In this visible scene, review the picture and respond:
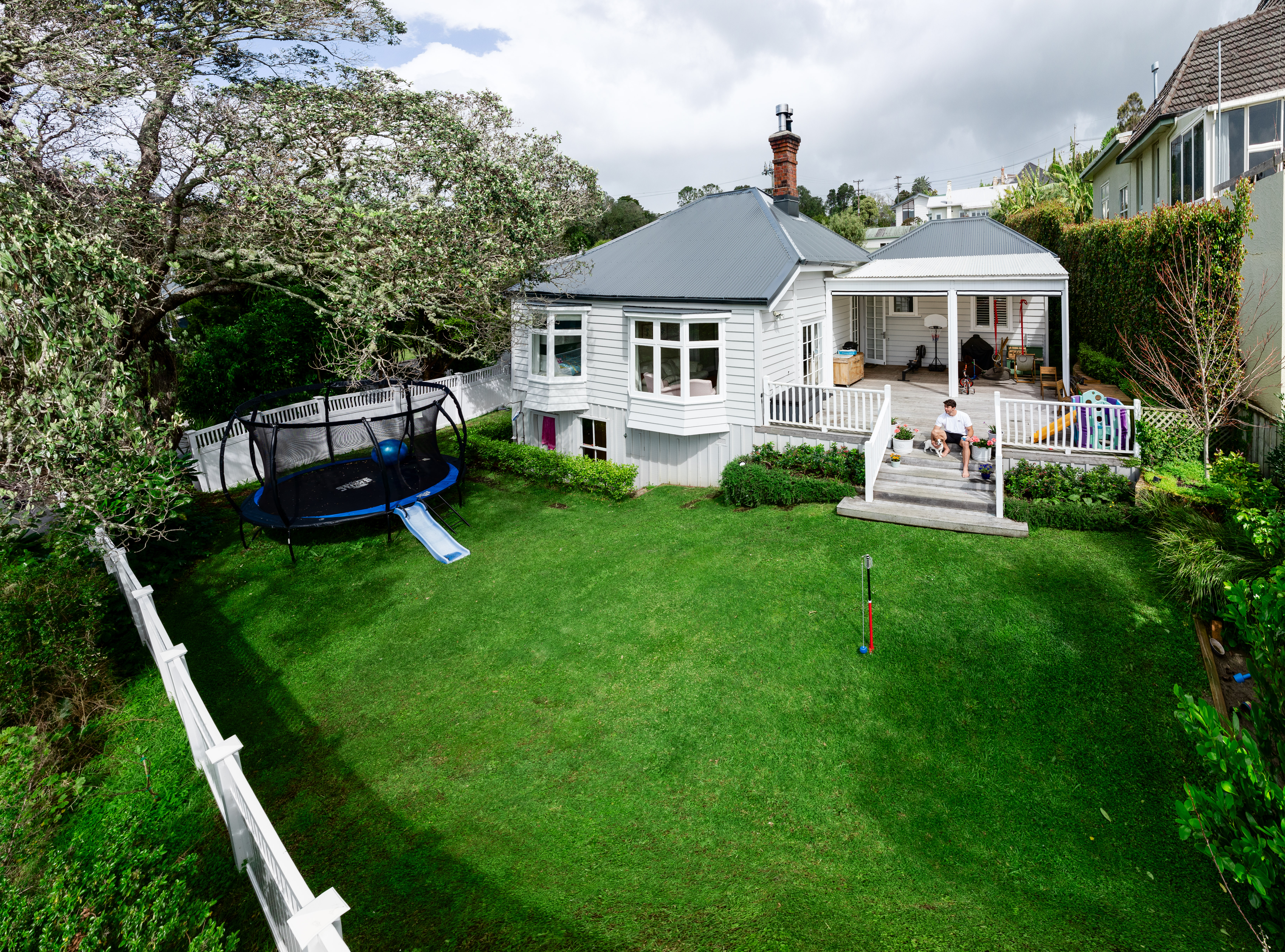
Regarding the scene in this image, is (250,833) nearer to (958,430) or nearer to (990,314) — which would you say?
(958,430)

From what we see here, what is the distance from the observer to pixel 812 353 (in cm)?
1705

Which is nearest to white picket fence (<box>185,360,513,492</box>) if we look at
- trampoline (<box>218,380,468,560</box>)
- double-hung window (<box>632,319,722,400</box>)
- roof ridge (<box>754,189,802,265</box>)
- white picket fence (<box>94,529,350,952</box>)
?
trampoline (<box>218,380,468,560</box>)

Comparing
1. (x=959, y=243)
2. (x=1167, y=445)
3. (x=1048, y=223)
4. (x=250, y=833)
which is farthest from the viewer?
(x=1048, y=223)

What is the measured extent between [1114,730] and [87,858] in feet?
29.6

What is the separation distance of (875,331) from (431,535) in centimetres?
1556

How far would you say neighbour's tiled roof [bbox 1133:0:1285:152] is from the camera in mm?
13164

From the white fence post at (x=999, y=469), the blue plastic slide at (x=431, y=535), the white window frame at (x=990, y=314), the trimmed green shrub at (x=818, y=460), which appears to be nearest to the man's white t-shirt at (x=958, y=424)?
the white fence post at (x=999, y=469)

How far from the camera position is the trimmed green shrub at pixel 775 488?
12820mm

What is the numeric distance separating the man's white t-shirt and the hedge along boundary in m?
3.85

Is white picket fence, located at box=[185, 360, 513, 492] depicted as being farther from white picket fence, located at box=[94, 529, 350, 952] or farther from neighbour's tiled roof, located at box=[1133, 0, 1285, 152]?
neighbour's tiled roof, located at box=[1133, 0, 1285, 152]

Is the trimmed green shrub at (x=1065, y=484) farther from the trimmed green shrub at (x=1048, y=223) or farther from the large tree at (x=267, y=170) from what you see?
the trimmed green shrub at (x=1048, y=223)

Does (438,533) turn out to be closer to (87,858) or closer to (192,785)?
(192,785)

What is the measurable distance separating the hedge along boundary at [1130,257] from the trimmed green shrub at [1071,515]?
3.76 meters

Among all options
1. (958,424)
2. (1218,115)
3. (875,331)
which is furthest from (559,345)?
(1218,115)
